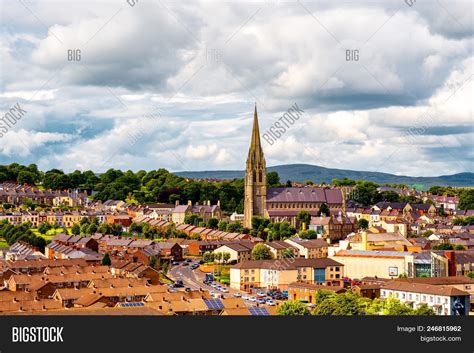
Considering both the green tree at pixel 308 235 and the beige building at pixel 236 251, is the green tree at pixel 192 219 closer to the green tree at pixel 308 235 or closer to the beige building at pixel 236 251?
the green tree at pixel 308 235

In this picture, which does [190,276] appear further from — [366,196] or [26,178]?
[366,196]

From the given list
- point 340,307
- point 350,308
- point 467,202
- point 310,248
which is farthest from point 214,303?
point 467,202

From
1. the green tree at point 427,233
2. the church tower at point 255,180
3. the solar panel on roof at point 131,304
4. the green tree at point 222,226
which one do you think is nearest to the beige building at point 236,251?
the green tree at point 222,226

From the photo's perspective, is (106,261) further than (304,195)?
No

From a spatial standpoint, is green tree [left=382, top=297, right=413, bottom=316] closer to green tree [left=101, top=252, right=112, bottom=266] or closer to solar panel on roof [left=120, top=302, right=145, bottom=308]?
solar panel on roof [left=120, top=302, right=145, bottom=308]
